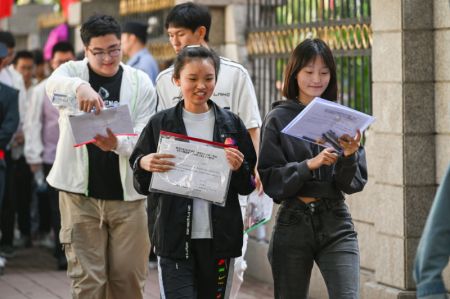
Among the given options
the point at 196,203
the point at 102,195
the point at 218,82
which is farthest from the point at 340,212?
the point at 102,195

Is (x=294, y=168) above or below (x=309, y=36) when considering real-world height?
below

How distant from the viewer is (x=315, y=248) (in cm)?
555

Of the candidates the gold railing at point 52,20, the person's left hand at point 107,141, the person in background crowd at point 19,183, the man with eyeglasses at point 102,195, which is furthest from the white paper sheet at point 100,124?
the gold railing at point 52,20

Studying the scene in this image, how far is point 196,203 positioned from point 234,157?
329mm

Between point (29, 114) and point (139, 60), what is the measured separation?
1.33 metres

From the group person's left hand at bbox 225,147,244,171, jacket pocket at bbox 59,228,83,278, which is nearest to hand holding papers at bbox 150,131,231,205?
person's left hand at bbox 225,147,244,171

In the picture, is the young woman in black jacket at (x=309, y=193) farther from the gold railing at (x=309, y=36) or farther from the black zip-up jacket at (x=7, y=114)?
the black zip-up jacket at (x=7, y=114)

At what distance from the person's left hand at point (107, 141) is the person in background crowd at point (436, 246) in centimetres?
313

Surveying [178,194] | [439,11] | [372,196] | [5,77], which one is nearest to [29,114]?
[5,77]

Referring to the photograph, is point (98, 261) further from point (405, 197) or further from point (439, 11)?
point (439, 11)

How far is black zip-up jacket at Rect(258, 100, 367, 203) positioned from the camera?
17.9ft

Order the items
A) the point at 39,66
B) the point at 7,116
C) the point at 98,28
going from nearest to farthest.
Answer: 1. the point at 98,28
2. the point at 7,116
3. the point at 39,66

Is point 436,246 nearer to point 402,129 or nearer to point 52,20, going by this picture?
point 402,129

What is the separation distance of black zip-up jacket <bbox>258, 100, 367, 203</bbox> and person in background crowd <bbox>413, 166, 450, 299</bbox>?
1996 millimetres
